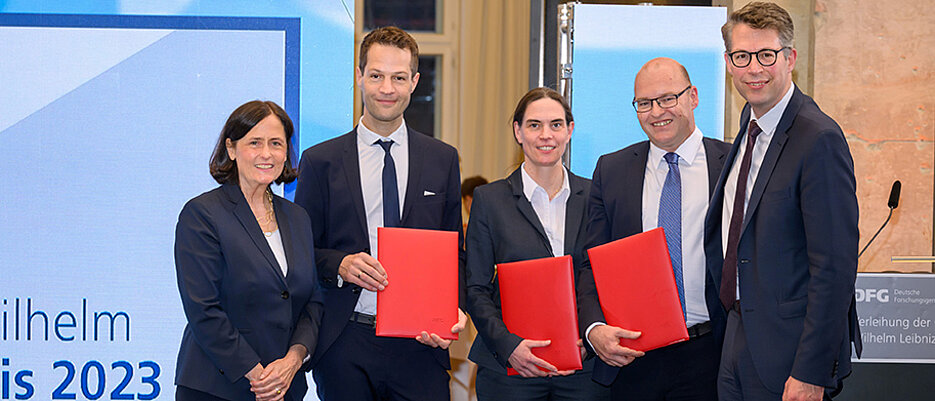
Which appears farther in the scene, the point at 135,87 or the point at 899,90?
the point at 899,90

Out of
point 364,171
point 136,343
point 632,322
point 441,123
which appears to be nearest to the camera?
point 632,322

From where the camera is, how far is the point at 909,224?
4512 mm

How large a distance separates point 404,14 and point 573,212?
4.20 m

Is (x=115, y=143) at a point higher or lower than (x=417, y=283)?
higher

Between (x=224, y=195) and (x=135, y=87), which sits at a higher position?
(x=135, y=87)

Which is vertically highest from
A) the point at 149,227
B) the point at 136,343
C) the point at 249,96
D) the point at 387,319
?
the point at 249,96

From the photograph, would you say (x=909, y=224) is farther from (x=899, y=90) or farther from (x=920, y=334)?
(x=920, y=334)

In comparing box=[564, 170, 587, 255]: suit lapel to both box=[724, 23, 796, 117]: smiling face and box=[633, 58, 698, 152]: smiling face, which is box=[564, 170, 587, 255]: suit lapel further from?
box=[724, 23, 796, 117]: smiling face

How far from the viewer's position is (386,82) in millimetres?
2664

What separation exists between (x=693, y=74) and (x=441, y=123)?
3.25m

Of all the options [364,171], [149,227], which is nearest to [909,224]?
[364,171]

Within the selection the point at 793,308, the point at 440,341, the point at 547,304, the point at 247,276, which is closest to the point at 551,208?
the point at 547,304

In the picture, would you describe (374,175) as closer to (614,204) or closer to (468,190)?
(614,204)

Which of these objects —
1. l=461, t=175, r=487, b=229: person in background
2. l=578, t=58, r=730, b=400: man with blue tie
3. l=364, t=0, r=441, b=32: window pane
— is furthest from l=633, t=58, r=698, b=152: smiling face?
l=364, t=0, r=441, b=32: window pane
